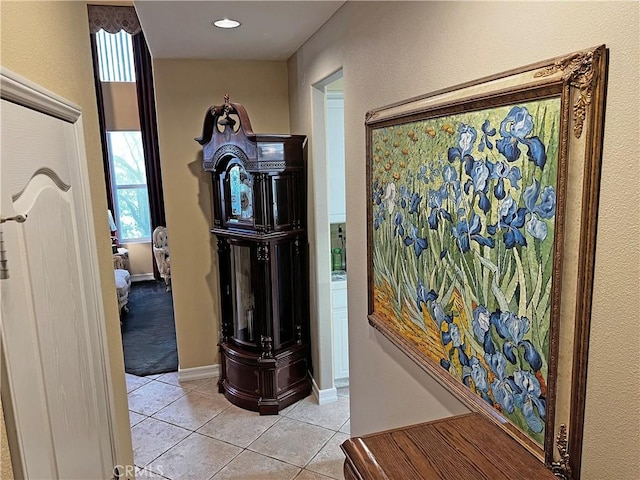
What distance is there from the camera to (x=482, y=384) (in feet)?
4.59

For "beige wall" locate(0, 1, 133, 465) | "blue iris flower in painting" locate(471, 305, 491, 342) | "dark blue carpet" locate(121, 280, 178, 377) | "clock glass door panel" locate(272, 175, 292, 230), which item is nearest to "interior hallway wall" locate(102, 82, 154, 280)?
"dark blue carpet" locate(121, 280, 178, 377)

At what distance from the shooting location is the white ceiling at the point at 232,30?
7.72 feet

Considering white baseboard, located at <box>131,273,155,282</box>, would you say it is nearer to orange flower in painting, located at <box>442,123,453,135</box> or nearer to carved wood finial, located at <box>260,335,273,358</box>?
carved wood finial, located at <box>260,335,273,358</box>

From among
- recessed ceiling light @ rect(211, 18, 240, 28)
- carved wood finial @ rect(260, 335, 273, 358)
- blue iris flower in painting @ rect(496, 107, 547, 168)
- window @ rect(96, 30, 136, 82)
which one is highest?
window @ rect(96, 30, 136, 82)

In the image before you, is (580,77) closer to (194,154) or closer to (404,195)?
(404,195)

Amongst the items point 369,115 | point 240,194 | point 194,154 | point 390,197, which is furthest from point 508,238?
point 194,154

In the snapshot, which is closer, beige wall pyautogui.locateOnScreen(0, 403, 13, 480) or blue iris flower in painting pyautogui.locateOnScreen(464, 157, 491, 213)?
beige wall pyautogui.locateOnScreen(0, 403, 13, 480)

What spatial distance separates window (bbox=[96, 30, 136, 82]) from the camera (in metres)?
6.71

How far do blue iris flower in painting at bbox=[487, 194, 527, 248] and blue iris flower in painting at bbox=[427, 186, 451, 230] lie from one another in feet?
0.87

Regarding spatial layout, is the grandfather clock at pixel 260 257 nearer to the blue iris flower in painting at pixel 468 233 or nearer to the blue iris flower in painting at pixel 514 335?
the blue iris flower in painting at pixel 468 233

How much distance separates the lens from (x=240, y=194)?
131 inches

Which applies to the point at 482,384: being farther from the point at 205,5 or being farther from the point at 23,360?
the point at 205,5

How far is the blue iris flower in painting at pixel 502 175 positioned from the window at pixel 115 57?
6.80 m

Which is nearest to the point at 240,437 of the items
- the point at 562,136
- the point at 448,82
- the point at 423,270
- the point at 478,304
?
the point at 423,270
